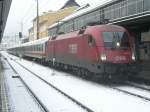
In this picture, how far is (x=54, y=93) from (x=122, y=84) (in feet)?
14.3

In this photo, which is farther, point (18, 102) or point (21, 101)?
point (21, 101)

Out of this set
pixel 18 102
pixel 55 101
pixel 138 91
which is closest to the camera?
pixel 18 102

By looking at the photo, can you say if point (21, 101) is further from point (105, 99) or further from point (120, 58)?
point (120, 58)

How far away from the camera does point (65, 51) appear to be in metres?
25.3


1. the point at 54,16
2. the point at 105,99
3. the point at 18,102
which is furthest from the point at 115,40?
the point at 54,16

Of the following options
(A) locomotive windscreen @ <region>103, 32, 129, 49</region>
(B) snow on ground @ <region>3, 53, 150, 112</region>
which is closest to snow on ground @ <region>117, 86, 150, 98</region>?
(B) snow on ground @ <region>3, 53, 150, 112</region>

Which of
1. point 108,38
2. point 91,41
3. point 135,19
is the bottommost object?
point 91,41

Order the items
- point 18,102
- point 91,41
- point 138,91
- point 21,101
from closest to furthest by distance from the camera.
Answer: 1. point 18,102
2. point 21,101
3. point 138,91
4. point 91,41

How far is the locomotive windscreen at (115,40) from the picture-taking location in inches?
742

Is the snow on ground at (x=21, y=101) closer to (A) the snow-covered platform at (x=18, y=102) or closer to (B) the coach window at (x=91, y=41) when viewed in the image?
(A) the snow-covered platform at (x=18, y=102)

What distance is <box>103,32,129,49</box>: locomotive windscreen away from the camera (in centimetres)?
1886

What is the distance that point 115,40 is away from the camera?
19016 mm

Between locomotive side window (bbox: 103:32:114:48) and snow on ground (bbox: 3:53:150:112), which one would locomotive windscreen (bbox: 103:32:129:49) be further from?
snow on ground (bbox: 3:53:150:112)

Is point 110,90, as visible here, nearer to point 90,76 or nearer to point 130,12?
point 90,76
